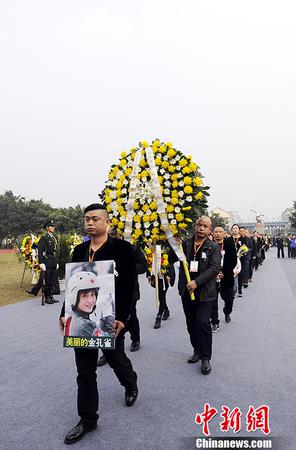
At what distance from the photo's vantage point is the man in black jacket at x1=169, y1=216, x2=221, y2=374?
14.9 ft

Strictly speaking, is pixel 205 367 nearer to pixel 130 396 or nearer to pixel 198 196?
pixel 130 396

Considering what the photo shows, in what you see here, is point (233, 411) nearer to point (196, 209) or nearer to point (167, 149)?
point (196, 209)

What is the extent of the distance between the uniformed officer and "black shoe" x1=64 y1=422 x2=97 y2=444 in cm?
667

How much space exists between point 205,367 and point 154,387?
2.31 ft

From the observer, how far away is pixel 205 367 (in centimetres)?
440

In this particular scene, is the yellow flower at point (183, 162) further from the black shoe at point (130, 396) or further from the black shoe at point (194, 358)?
the black shoe at point (130, 396)

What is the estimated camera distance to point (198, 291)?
4680mm

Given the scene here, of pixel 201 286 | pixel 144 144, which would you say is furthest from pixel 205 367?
pixel 144 144

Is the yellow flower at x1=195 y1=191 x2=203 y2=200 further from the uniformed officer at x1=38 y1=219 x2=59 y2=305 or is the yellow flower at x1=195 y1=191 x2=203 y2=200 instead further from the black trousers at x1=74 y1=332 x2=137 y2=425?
the uniformed officer at x1=38 y1=219 x2=59 y2=305

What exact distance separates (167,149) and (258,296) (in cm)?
643

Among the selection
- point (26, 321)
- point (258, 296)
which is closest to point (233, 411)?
→ point (26, 321)

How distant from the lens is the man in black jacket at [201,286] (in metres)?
4.53

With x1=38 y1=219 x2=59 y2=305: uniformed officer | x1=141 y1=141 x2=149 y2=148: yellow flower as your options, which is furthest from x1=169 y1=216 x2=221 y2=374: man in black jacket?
x1=38 y1=219 x2=59 y2=305: uniformed officer

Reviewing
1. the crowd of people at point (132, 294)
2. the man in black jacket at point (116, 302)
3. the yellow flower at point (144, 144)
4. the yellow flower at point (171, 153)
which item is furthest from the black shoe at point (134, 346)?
the yellow flower at point (144, 144)
